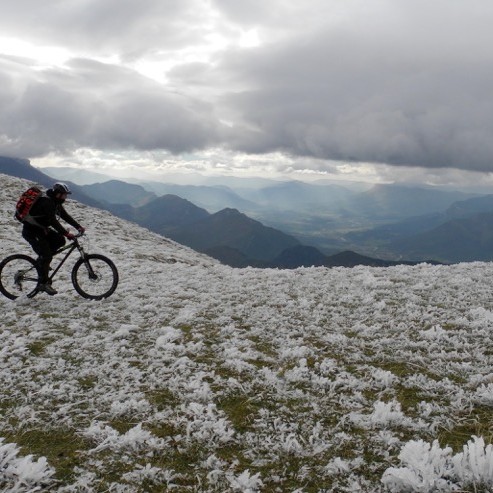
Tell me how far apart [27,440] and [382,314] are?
9853 millimetres

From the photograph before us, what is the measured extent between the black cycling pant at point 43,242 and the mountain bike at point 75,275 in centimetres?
19

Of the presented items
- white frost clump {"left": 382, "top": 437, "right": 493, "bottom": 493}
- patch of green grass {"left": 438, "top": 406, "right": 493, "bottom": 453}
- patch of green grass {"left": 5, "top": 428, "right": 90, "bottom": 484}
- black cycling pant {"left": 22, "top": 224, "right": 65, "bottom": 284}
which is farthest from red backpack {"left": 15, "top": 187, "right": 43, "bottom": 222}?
patch of green grass {"left": 438, "top": 406, "right": 493, "bottom": 453}

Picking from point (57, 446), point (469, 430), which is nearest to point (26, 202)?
point (57, 446)

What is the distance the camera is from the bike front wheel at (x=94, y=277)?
14172 mm

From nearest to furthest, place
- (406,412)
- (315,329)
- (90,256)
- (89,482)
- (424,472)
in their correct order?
1. (424,472)
2. (89,482)
3. (406,412)
4. (315,329)
5. (90,256)

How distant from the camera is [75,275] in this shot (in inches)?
551

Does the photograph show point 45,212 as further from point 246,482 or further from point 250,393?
point 246,482

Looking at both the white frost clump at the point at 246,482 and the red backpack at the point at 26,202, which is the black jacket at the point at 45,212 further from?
the white frost clump at the point at 246,482

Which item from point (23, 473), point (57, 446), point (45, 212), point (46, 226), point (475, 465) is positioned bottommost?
point (57, 446)

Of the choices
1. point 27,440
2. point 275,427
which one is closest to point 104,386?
point 27,440

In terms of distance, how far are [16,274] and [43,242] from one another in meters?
1.60

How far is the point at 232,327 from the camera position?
11375mm

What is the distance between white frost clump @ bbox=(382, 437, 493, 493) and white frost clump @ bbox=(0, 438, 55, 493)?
447cm

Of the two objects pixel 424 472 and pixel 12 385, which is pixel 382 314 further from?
pixel 12 385
